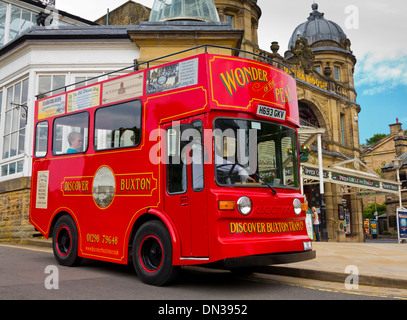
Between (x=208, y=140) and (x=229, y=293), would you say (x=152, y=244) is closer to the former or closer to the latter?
(x=229, y=293)

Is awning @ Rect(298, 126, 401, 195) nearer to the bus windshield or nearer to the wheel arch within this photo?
the bus windshield

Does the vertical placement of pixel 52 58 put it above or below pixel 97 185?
above

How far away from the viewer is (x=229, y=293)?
6.03 m

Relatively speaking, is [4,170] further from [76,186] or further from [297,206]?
[297,206]

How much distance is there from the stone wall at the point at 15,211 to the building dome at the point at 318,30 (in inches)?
1178

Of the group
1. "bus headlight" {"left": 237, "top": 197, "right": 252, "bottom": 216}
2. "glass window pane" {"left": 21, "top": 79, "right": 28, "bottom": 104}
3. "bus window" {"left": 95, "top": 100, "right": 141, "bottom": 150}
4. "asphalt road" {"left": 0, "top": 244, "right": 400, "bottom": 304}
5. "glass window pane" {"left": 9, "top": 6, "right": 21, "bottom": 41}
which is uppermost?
"glass window pane" {"left": 9, "top": 6, "right": 21, "bottom": 41}

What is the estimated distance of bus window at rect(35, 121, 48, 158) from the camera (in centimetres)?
930

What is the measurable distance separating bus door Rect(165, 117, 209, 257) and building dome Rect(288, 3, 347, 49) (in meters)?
34.1

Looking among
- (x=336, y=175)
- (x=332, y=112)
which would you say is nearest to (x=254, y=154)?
(x=336, y=175)

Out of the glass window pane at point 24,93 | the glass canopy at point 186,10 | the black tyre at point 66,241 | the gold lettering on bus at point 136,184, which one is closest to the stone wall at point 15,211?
the glass window pane at point 24,93

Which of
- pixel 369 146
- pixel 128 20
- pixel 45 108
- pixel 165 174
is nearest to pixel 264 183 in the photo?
pixel 165 174

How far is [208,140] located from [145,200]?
5.20ft

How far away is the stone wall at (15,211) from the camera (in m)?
14.1

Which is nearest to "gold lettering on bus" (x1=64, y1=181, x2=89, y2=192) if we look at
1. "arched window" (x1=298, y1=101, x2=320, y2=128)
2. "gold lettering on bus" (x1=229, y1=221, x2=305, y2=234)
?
"gold lettering on bus" (x1=229, y1=221, x2=305, y2=234)
